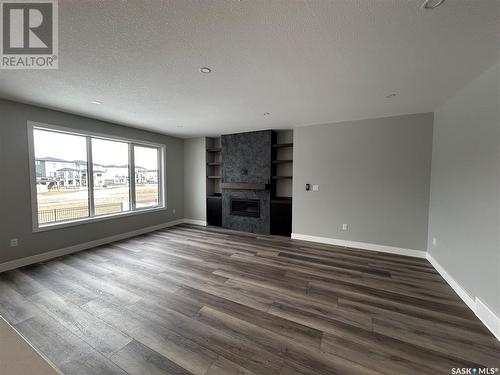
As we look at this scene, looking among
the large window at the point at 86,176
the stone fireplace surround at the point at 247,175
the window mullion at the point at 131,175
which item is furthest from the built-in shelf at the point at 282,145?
the window mullion at the point at 131,175

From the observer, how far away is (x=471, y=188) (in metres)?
2.28

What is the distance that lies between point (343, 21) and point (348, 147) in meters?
2.96

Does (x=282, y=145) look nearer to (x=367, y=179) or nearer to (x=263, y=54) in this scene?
(x=367, y=179)

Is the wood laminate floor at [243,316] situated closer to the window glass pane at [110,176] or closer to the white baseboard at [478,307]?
the white baseboard at [478,307]

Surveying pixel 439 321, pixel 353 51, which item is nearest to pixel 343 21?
pixel 353 51

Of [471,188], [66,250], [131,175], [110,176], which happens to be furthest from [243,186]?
[471,188]

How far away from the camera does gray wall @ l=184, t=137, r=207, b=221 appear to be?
5855 millimetres

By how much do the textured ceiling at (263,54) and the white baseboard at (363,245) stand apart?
8.31 feet

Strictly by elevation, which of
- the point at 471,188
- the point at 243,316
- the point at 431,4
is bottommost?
the point at 243,316

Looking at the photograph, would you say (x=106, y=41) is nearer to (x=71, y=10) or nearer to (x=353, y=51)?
(x=71, y=10)

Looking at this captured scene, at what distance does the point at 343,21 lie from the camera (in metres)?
1.44

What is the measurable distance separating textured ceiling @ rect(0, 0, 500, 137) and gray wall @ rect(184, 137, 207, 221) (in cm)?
263

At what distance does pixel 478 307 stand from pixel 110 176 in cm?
625

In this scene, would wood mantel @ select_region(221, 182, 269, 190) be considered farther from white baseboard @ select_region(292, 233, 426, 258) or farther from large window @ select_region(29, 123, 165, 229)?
large window @ select_region(29, 123, 165, 229)
